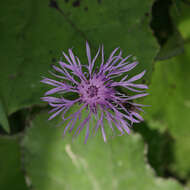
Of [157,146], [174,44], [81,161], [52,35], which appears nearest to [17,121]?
[81,161]

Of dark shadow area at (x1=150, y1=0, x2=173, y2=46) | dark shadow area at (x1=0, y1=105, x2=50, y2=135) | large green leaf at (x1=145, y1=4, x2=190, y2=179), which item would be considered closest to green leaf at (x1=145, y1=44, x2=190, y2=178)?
large green leaf at (x1=145, y1=4, x2=190, y2=179)

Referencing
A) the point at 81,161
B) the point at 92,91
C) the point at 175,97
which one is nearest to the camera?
the point at 92,91

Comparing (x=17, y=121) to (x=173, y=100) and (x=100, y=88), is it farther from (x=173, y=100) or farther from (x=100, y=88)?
(x=173, y=100)

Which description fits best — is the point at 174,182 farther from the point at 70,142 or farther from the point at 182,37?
the point at 182,37

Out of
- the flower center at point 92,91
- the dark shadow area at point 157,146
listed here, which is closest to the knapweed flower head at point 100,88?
the flower center at point 92,91

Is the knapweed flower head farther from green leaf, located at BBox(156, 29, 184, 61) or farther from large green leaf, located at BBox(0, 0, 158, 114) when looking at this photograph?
green leaf, located at BBox(156, 29, 184, 61)

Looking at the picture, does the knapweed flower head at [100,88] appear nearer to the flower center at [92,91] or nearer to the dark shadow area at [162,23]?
the flower center at [92,91]
